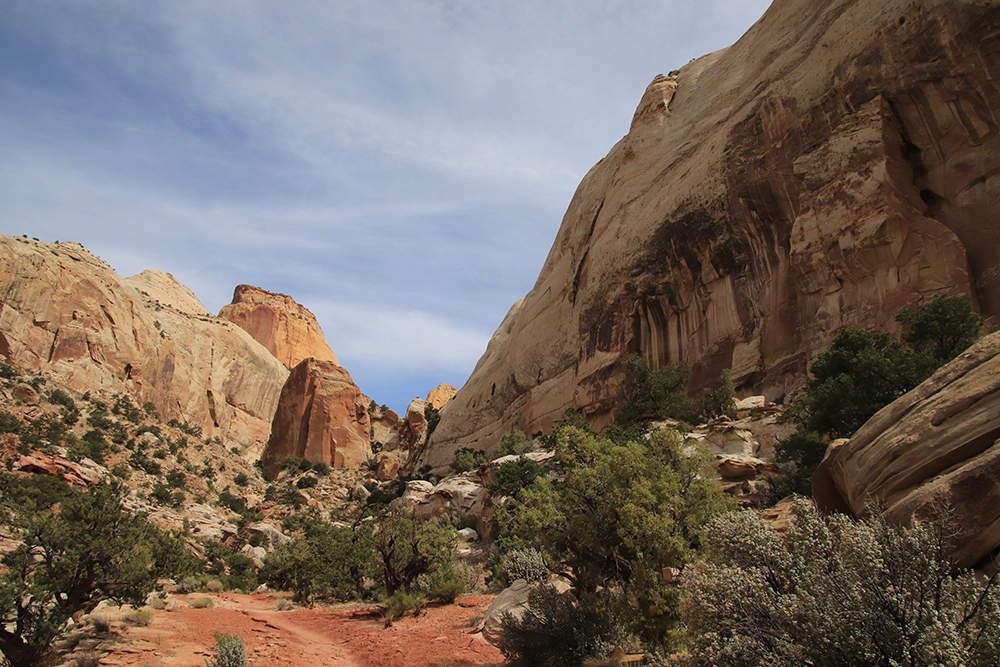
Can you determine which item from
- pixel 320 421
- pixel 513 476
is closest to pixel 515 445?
pixel 513 476

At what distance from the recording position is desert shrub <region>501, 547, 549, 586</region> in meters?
12.6

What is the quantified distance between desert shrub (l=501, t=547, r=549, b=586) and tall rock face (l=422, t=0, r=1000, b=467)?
53.8ft

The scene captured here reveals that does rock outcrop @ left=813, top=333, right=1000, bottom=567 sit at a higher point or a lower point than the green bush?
higher

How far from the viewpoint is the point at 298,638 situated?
1270cm

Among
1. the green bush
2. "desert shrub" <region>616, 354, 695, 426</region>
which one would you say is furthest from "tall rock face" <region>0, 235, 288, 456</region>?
the green bush

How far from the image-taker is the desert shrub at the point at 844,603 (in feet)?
13.4

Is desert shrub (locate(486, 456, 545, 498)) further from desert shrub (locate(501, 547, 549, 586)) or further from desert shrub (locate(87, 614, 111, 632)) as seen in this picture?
desert shrub (locate(87, 614, 111, 632))

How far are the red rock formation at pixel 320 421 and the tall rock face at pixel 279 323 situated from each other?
47.8 meters

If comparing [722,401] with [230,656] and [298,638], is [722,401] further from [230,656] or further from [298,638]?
[230,656]

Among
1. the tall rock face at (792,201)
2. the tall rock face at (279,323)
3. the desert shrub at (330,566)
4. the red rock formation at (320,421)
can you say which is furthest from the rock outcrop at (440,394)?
the desert shrub at (330,566)

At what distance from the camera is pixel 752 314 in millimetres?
28766

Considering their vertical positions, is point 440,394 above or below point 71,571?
above

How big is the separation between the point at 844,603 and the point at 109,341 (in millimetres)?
53163

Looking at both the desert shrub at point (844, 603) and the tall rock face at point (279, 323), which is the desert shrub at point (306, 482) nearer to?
the desert shrub at point (844, 603)
